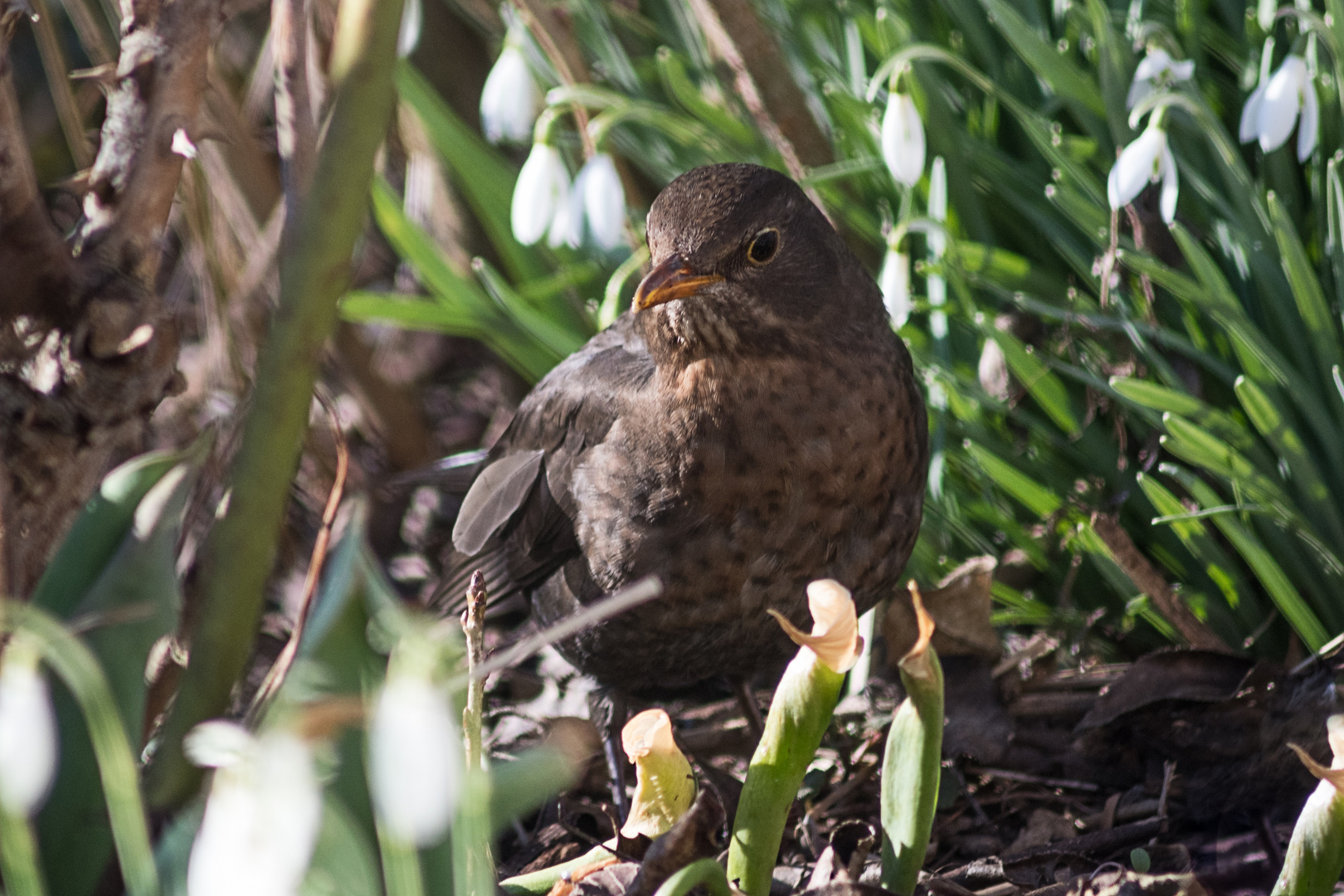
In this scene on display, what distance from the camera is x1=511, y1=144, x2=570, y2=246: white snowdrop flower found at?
242 centimetres

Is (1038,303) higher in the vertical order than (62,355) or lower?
lower

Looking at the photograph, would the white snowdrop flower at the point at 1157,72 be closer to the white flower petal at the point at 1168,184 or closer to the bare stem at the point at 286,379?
the white flower petal at the point at 1168,184

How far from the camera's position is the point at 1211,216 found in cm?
231

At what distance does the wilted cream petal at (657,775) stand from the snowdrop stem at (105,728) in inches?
21.0

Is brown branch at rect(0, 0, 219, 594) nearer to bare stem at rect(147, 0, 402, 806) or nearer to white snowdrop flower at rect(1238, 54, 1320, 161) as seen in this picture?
bare stem at rect(147, 0, 402, 806)

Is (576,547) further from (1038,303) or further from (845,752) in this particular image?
(1038,303)

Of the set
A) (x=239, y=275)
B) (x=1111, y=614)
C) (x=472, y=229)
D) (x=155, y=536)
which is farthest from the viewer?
(x=472, y=229)

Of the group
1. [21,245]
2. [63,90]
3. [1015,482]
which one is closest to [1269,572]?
[1015,482]

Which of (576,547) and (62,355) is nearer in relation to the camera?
(62,355)

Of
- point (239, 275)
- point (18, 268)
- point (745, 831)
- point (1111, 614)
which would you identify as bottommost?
point (1111, 614)

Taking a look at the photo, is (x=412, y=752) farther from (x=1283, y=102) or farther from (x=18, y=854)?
(x=1283, y=102)

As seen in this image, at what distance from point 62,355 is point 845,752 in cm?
136

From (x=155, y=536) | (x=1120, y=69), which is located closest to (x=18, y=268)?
(x=155, y=536)

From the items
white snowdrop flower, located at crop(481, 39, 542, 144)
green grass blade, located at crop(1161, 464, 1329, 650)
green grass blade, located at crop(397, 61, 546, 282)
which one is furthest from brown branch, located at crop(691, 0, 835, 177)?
green grass blade, located at crop(1161, 464, 1329, 650)
